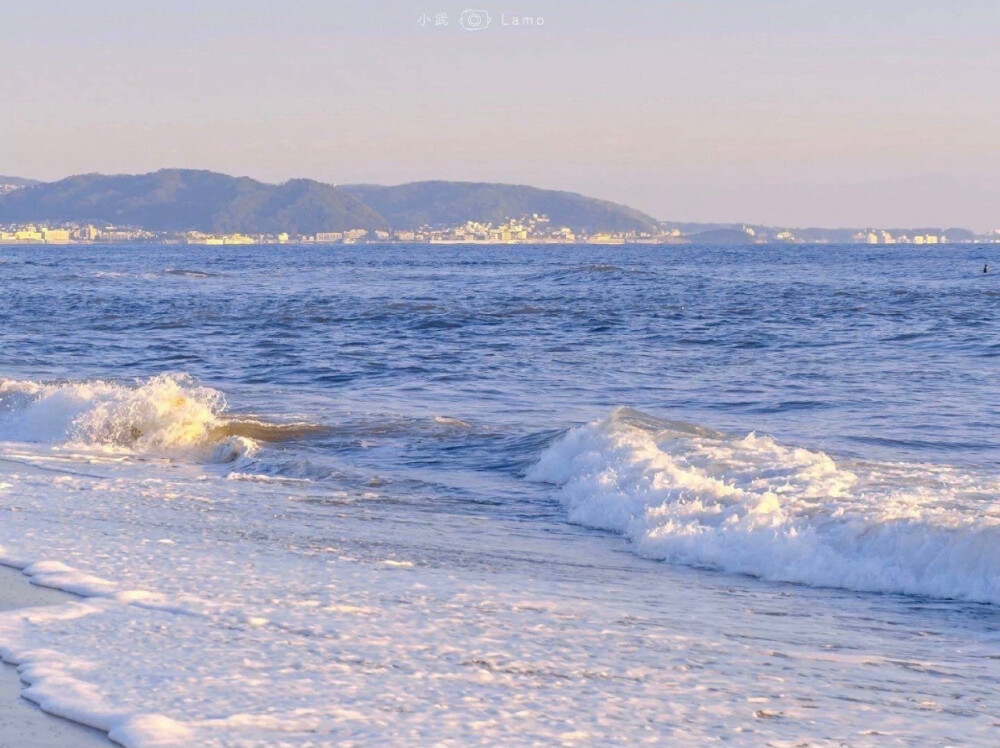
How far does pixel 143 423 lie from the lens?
47.4ft

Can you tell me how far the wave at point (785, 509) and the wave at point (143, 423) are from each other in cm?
369

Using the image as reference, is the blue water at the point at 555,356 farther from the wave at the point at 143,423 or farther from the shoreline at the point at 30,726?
the shoreline at the point at 30,726

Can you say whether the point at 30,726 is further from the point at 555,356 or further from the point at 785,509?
the point at 555,356

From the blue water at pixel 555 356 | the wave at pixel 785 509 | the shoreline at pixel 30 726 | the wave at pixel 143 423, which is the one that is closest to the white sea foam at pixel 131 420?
the wave at pixel 143 423

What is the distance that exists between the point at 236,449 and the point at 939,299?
32.3 m

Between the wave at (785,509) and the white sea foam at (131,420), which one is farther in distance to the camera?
the white sea foam at (131,420)

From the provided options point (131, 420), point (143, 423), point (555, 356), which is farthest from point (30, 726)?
point (555, 356)

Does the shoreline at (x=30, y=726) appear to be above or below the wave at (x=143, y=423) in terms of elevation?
above

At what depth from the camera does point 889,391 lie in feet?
56.9

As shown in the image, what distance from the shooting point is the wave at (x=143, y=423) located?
1380cm

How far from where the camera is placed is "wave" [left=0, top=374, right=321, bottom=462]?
13797 mm

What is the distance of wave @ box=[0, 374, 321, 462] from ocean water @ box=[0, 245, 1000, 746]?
0.18 ft

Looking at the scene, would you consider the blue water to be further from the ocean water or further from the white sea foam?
the white sea foam

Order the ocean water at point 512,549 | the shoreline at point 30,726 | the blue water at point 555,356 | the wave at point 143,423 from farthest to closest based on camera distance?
1. the blue water at point 555,356
2. the wave at point 143,423
3. the ocean water at point 512,549
4. the shoreline at point 30,726
